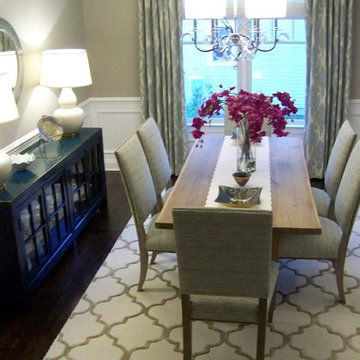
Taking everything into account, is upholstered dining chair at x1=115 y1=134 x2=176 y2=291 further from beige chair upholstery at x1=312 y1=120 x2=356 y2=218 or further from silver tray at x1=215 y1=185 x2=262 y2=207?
beige chair upholstery at x1=312 y1=120 x2=356 y2=218

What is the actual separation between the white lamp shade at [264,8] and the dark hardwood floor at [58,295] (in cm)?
205

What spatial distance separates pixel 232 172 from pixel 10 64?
5.93 ft

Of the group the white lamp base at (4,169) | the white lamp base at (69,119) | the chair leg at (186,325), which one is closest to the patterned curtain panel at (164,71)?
the white lamp base at (69,119)

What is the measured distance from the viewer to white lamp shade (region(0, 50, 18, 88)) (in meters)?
3.76

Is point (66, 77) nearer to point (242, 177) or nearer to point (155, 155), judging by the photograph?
point (155, 155)

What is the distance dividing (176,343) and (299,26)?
364 cm

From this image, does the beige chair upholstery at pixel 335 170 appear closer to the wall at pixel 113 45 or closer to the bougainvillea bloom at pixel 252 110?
the bougainvillea bloom at pixel 252 110

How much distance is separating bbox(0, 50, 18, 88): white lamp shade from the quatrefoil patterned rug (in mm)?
1563

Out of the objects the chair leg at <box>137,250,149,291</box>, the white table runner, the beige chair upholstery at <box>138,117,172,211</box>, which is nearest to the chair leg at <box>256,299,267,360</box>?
the white table runner

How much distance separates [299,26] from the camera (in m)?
5.44

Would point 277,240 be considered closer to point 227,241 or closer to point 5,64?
point 227,241

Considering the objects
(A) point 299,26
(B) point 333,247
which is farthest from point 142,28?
(B) point 333,247

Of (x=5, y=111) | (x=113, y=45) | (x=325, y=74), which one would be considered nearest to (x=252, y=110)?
(x=5, y=111)

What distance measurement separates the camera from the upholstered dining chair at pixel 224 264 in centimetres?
238
